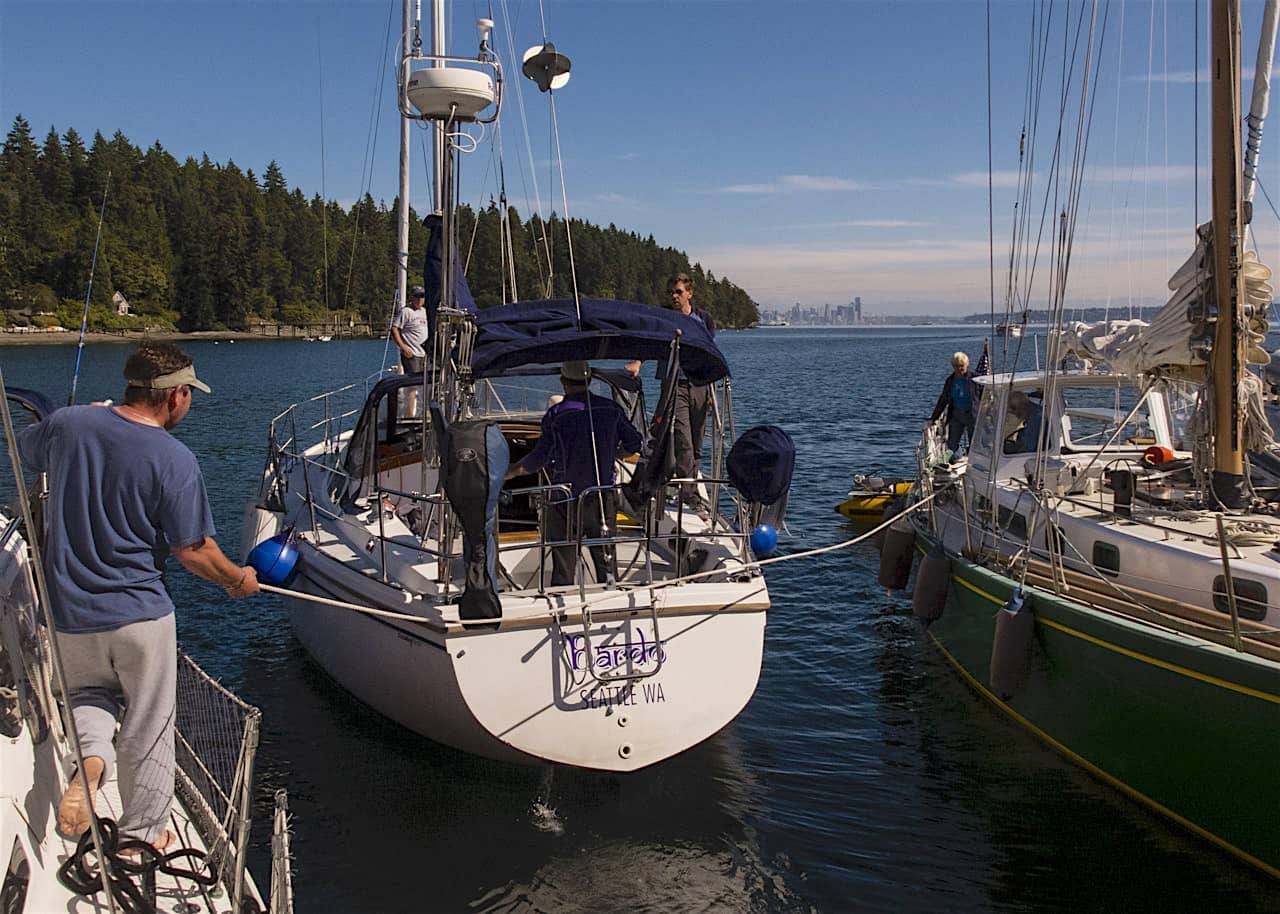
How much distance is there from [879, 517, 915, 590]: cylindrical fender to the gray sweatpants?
8628 mm

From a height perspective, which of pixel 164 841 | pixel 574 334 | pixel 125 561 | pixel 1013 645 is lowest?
pixel 1013 645

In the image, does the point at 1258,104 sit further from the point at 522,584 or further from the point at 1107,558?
the point at 522,584

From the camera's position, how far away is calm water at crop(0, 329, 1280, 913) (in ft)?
22.3

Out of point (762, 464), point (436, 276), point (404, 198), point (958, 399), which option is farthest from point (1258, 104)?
point (404, 198)

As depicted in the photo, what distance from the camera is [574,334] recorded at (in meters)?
7.79

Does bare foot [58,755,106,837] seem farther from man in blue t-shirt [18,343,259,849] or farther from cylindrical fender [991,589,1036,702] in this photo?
cylindrical fender [991,589,1036,702]

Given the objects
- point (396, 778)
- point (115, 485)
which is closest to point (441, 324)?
point (396, 778)

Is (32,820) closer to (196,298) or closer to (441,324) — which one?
(441,324)

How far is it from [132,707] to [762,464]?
458 cm

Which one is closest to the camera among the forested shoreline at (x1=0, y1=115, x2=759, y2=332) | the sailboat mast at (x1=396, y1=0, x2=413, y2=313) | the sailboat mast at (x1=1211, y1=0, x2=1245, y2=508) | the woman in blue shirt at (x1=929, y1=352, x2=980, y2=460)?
the sailboat mast at (x1=1211, y1=0, x2=1245, y2=508)

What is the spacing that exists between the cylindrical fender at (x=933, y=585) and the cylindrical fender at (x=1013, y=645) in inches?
66.3

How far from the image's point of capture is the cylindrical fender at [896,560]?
38.1 feet

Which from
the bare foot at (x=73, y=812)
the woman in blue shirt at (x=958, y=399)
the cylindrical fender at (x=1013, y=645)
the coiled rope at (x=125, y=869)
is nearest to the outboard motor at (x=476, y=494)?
the coiled rope at (x=125, y=869)

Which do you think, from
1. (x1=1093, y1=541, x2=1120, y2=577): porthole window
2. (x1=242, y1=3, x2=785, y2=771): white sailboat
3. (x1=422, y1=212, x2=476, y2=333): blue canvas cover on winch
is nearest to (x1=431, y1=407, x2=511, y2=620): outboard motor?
(x1=242, y1=3, x2=785, y2=771): white sailboat
